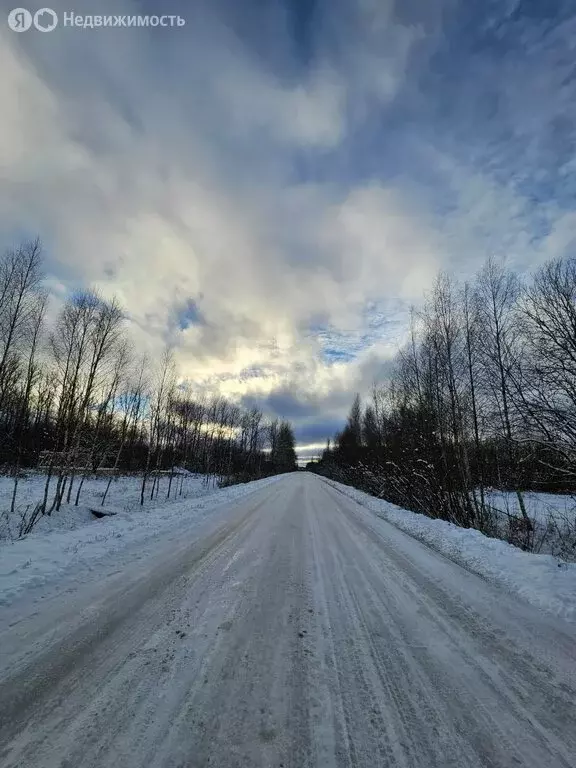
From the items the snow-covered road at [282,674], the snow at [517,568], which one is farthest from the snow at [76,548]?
the snow at [517,568]

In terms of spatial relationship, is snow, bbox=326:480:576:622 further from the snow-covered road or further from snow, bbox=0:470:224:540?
snow, bbox=0:470:224:540

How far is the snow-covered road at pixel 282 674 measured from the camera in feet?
6.48

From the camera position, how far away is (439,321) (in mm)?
16562

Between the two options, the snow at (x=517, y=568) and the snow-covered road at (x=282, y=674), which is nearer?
the snow-covered road at (x=282, y=674)

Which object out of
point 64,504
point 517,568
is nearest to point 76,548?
point 517,568

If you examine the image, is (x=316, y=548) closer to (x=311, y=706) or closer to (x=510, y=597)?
(x=510, y=597)

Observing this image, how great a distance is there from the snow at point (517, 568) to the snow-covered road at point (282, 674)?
0.37 meters

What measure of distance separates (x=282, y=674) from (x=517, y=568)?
486 centimetres

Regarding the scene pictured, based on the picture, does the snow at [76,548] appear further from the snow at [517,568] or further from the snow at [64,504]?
the snow at [517,568]

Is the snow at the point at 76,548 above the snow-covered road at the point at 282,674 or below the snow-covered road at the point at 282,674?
below

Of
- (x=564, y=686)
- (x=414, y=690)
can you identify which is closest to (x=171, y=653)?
(x=414, y=690)

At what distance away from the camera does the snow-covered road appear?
6.48ft

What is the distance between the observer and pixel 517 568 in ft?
18.5

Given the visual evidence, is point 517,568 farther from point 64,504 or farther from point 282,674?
point 64,504
